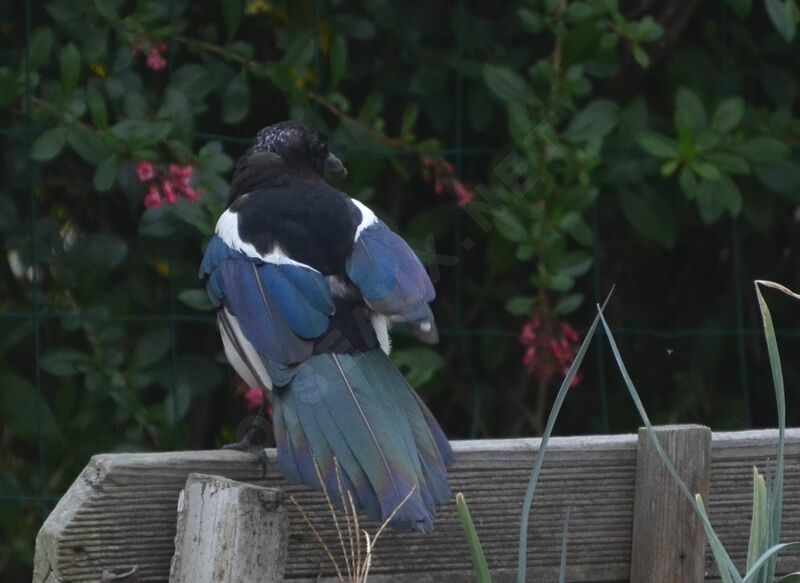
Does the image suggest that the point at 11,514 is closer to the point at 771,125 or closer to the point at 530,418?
the point at 530,418

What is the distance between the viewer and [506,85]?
2.91 m

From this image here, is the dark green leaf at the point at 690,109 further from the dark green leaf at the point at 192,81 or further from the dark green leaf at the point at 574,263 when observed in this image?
the dark green leaf at the point at 192,81

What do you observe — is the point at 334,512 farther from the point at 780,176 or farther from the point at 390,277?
the point at 780,176

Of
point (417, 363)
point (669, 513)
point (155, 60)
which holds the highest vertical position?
point (155, 60)

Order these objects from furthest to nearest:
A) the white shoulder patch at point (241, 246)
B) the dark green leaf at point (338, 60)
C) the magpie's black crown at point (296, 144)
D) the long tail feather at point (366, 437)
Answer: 1. the dark green leaf at point (338, 60)
2. the magpie's black crown at point (296, 144)
3. the white shoulder patch at point (241, 246)
4. the long tail feather at point (366, 437)

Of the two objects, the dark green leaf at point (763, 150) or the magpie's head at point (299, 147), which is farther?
the dark green leaf at point (763, 150)

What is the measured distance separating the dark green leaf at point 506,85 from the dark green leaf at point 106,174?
28.5 inches

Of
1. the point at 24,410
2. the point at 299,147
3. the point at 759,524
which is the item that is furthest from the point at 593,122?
the point at 759,524

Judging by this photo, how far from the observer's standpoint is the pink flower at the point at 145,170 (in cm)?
265

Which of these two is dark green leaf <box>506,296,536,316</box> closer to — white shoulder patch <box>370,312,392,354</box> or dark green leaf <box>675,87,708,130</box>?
dark green leaf <box>675,87,708,130</box>

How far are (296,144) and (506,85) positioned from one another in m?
0.53

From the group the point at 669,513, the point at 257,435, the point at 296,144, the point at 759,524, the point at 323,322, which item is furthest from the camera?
the point at 296,144

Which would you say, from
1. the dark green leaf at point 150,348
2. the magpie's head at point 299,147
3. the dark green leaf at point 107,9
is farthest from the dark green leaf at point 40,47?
the dark green leaf at point 150,348

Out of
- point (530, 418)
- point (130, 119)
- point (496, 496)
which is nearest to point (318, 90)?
point (130, 119)
